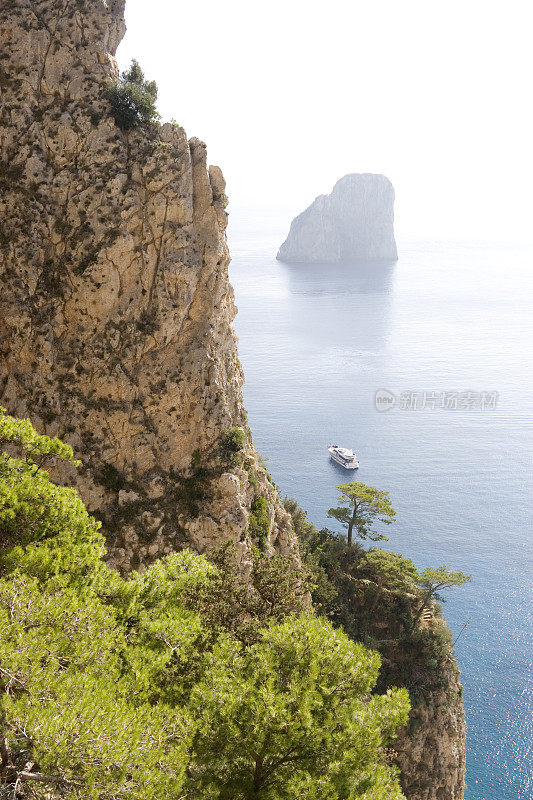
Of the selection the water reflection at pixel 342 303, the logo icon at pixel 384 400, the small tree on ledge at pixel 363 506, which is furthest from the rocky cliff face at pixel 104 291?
the water reflection at pixel 342 303

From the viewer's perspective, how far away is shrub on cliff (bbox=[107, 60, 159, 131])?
24.5 m

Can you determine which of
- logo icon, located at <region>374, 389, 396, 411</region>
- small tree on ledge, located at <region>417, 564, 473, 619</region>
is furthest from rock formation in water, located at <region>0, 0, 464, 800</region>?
logo icon, located at <region>374, 389, 396, 411</region>

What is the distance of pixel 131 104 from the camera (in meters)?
24.8

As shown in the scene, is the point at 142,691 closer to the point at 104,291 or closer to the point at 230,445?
the point at 230,445

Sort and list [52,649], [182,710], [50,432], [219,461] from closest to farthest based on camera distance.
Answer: [52,649] < [182,710] < [50,432] < [219,461]

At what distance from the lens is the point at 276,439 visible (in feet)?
229

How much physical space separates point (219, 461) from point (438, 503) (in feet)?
133

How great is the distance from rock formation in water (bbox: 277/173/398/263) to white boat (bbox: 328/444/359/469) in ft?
427

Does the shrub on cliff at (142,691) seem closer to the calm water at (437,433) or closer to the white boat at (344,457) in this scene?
the calm water at (437,433)

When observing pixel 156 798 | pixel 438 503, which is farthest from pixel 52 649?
pixel 438 503

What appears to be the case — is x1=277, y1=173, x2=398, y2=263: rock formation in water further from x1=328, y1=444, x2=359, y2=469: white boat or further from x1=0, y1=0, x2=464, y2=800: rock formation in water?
x1=0, y1=0, x2=464, y2=800: rock formation in water

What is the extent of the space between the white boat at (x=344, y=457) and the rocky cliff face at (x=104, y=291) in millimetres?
39211

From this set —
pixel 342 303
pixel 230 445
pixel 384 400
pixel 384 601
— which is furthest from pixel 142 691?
pixel 342 303

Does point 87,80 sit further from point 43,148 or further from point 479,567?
point 479,567
